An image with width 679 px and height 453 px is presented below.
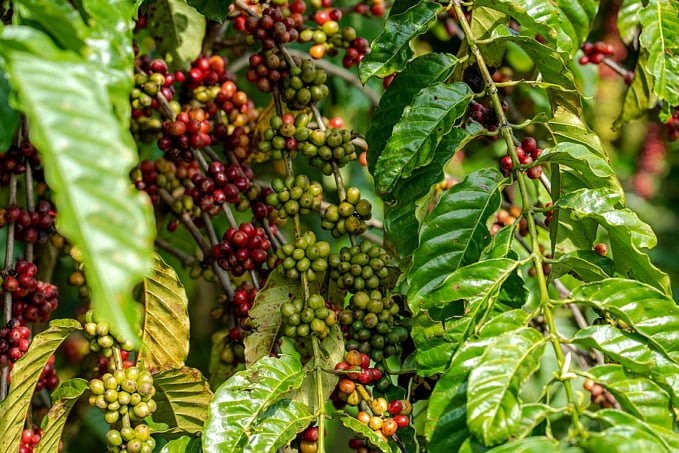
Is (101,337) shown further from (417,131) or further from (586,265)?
(586,265)

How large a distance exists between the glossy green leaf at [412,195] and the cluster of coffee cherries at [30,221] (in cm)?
68

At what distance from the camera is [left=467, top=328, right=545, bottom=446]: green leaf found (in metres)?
0.85

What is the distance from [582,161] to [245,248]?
645 mm

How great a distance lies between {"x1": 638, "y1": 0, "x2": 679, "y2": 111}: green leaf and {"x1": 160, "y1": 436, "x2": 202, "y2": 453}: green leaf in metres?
1.02

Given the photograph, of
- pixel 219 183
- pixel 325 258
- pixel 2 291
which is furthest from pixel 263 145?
pixel 2 291

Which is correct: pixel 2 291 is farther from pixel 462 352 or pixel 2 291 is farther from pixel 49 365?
pixel 462 352

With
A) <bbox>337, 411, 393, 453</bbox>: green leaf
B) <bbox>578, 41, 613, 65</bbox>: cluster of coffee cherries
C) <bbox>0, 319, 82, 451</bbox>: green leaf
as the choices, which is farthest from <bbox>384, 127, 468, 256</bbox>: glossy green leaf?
<bbox>578, 41, 613, 65</bbox>: cluster of coffee cherries

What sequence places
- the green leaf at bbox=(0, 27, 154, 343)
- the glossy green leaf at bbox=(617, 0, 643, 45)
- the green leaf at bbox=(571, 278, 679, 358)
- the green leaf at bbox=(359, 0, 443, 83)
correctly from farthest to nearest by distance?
the glossy green leaf at bbox=(617, 0, 643, 45) < the green leaf at bbox=(359, 0, 443, 83) < the green leaf at bbox=(571, 278, 679, 358) < the green leaf at bbox=(0, 27, 154, 343)

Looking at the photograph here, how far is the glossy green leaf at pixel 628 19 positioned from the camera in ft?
5.47

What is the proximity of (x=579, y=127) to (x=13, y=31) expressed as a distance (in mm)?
900

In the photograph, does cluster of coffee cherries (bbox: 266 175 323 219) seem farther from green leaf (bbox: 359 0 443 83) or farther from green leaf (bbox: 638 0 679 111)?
green leaf (bbox: 638 0 679 111)

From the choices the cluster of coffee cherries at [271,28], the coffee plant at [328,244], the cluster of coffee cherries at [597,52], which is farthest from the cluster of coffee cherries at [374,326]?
the cluster of coffee cherries at [597,52]

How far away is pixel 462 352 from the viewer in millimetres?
940

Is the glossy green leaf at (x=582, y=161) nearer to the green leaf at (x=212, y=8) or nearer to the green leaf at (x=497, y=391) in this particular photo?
the green leaf at (x=497, y=391)
